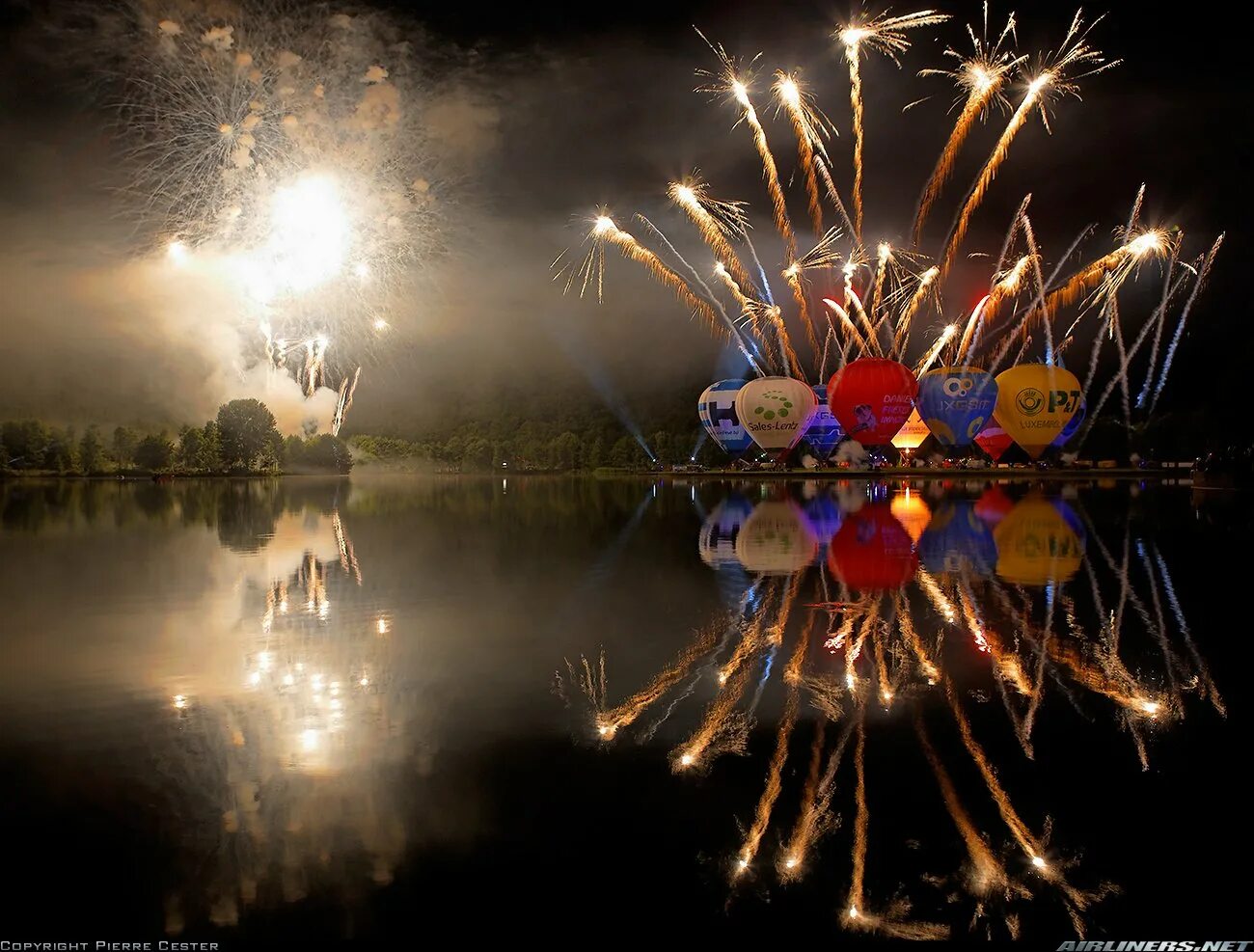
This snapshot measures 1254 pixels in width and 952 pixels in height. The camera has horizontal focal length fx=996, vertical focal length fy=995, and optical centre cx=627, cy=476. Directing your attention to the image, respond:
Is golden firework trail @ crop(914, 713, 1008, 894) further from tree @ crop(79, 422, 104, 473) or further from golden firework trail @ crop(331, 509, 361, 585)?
tree @ crop(79, 422, 104, 473)

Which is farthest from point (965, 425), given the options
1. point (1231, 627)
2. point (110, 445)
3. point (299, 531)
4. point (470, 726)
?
point (110, 445)

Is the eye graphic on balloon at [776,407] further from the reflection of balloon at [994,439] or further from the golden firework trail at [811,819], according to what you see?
the golden firework trail at [811,819]

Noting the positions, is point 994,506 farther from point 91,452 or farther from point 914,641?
point 91,452

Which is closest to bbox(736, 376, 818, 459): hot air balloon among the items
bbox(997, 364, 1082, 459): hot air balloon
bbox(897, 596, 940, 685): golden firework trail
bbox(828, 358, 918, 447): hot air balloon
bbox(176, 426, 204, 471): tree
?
bbox(828, 358, 918, 447): hot air balloon

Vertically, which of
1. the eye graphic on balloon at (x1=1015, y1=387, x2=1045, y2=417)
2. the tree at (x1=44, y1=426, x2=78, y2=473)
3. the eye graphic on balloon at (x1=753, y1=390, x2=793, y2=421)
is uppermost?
the eye graphic on balloon at (x1=1015, y1=387, x2=1045, y2=417)

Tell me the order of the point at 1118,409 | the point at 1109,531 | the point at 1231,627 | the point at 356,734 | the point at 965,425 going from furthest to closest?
the point at 1118,409, the point at 965,425, the point at 1109,531, the point at 1231,627, the point at 356,734

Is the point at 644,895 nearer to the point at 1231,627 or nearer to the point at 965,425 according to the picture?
the point at 1231,627
